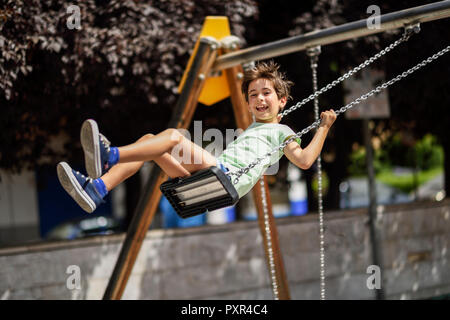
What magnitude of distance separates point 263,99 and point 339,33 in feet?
2.69

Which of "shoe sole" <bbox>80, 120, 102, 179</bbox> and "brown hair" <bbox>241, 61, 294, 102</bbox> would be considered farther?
"brown hair" <bbox>241, 61, 294, 102</bbox>

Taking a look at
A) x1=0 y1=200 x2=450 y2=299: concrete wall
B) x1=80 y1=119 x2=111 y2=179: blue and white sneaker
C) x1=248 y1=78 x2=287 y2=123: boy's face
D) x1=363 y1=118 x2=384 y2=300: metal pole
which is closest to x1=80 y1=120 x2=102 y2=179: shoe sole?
x1=80 y1=119 x2=111 y2=179: blue and white sneaker

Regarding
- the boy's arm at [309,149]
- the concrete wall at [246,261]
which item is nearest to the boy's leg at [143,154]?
the boy's arm at [309,149]

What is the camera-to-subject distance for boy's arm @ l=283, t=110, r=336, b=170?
318 cm

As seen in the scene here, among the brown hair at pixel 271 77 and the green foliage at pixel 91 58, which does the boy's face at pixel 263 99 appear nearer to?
the brown hair at pixel 271 77

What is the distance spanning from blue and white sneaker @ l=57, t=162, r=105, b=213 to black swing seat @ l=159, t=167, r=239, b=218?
0.38 metres

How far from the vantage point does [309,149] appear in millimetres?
3193

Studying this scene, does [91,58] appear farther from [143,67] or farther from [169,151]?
[169,151]

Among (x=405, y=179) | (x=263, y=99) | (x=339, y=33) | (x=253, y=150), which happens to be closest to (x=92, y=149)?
(x=253, y=150)

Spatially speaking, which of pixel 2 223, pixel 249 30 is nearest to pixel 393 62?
pixel 249 30

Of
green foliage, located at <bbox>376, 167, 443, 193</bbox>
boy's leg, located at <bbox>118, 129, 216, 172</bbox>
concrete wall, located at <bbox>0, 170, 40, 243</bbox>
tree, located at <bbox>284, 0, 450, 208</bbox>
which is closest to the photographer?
boy's leg, located at <bbox>118, 129, 216, 172</bbox>

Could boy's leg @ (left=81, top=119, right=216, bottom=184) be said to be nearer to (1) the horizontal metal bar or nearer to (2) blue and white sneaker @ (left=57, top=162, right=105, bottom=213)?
(2) blue and white sneaker @ (left=57, top=162, right=105, bottom=213)

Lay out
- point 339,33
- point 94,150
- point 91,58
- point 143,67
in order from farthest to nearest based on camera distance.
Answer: point 143,67
point 91,58
point 339,33
point 94,150

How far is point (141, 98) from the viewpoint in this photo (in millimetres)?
6344
